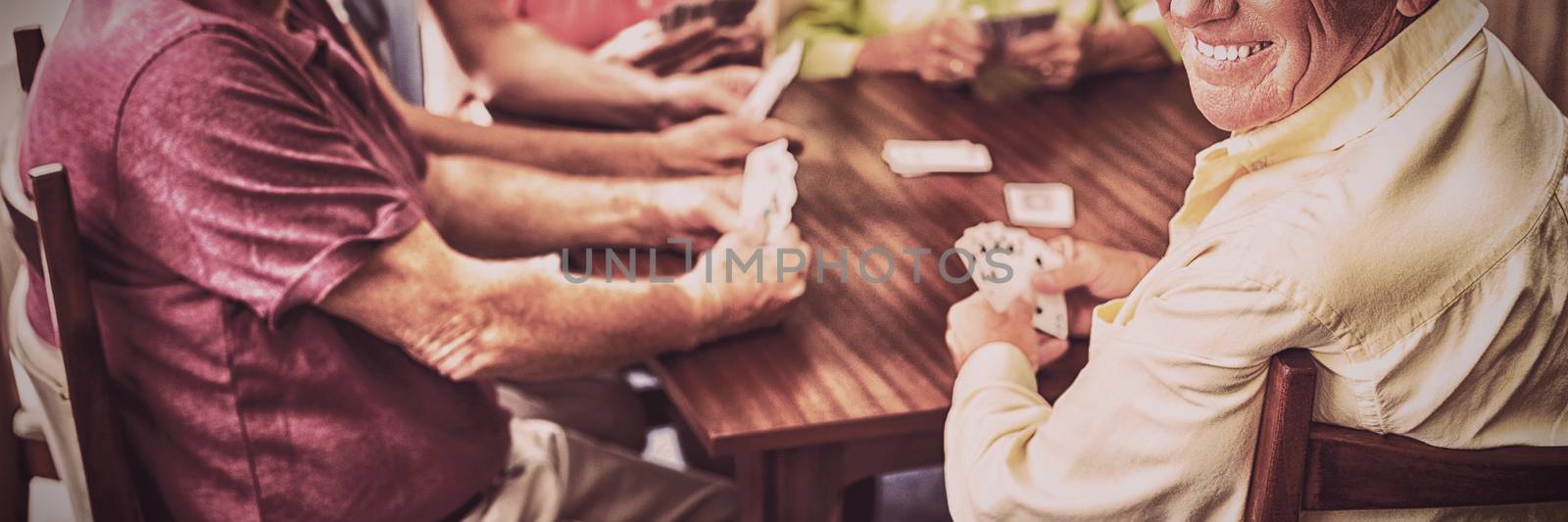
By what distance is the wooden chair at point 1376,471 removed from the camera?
1348 mm

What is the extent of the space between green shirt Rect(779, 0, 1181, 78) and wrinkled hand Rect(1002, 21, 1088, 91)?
0.10 m

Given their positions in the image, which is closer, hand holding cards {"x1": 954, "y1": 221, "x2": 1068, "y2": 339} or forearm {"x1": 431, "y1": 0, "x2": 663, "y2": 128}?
hand holding cards {"x1": 954, "y1": 221, "x2": 1068, "y2": 339}

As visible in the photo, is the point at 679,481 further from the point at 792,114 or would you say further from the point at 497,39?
the point at 497,39

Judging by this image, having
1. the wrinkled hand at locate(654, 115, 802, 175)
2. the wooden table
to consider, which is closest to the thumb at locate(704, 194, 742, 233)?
the wooden table

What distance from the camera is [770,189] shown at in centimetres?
218

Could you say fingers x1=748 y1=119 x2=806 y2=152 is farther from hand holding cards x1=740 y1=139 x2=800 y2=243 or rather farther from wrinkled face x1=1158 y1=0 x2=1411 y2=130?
wrinkled face x1=1158 y1=0 x2=1411 y2=130

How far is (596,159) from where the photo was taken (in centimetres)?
247

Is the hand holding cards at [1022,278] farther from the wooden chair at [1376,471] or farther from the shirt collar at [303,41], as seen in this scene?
the shirt collar at [303,41]

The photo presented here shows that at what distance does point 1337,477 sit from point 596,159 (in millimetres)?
1413

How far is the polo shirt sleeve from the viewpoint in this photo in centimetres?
161

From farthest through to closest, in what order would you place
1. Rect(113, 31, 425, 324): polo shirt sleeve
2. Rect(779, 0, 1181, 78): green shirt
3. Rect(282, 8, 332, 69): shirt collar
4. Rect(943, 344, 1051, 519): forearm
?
Rect(779, 0, 1181, 78): green shirt
Rect(282, 8, 332, 69): shirt collar
Rect(113, 31, 425, 324): polo shirt sleeve
Rect(943, 344, 1051, 519): forearm

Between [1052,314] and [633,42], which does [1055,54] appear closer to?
[633,42]

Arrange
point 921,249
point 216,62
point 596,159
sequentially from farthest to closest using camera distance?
point 596,159 < point 921,249 < point 216,62

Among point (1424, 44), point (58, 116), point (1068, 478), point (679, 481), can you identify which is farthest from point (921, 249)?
point (58, 116)
